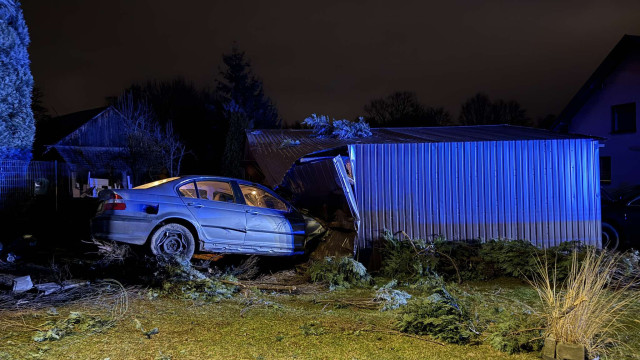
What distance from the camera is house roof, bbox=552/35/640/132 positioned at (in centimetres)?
2066

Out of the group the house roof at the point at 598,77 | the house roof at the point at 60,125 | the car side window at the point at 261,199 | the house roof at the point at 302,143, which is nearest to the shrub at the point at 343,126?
the house roof at the point at 302,143

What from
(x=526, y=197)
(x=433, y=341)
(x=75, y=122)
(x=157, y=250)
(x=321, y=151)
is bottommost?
(x=433, y=341)

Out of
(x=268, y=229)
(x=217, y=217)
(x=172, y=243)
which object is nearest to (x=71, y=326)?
(x=172, y=243)

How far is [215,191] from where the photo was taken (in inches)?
365

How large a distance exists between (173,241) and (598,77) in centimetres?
2102

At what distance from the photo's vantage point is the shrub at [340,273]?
7.84 meters

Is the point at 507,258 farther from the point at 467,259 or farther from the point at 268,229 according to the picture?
the point at 268,229

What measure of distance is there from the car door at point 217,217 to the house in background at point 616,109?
17.2 metres

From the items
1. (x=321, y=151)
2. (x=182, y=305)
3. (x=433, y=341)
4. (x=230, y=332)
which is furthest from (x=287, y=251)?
(x=433, y=341)

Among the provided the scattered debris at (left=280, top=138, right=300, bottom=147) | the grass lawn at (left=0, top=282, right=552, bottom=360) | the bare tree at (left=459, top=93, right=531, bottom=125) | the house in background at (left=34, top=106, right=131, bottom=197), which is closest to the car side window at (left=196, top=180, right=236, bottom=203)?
the scattered debris at (left=280, top=138, right=300, bottom=147)

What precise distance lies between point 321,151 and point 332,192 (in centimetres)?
320

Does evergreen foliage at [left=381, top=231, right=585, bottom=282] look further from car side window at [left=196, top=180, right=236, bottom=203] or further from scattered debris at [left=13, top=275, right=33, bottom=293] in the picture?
scattered debris at [left=13, top=275, right=33, bottom=293]

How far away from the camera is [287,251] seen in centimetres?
913

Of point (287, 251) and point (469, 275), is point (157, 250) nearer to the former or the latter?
point (287, 251)
